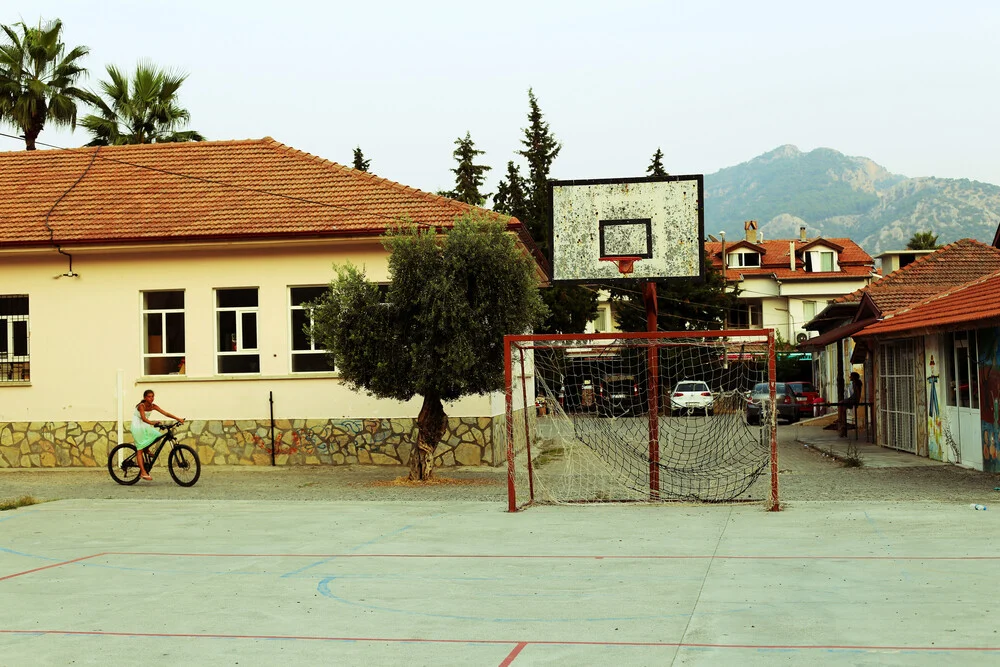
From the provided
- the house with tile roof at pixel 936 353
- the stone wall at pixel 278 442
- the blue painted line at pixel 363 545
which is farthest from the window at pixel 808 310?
the blue painted line at pixel 363 545

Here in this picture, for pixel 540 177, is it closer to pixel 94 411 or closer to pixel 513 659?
pixel 94 411

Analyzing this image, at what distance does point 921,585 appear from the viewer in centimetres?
844

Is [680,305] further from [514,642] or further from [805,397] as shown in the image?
[514,642]

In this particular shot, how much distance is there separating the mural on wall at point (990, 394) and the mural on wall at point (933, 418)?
2384 mm

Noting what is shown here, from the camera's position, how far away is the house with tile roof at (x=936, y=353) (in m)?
18.3

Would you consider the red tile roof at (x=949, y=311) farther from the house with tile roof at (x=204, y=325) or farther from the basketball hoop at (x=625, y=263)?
the house with tile roof at (x=204, y=325)

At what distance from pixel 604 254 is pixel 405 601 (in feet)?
26.5

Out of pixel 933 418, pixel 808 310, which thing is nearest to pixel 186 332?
pixel 933 418

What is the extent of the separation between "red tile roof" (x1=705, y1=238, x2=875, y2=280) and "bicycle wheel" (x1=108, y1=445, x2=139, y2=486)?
53.0m

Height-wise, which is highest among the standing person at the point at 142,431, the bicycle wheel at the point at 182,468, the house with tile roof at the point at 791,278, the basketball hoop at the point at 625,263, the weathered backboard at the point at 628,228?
the house with tile roof at the point at 791,278

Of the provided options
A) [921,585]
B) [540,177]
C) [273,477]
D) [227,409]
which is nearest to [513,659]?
[921,585]

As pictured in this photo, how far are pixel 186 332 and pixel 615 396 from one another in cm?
820

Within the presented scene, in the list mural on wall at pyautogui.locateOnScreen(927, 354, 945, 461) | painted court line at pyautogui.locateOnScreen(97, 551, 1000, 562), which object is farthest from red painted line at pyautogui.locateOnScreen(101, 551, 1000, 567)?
mural on wall at pyautogui.locateOnScreen(927, 354, 945, 461)

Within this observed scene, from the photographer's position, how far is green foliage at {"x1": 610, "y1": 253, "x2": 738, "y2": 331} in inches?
2023
